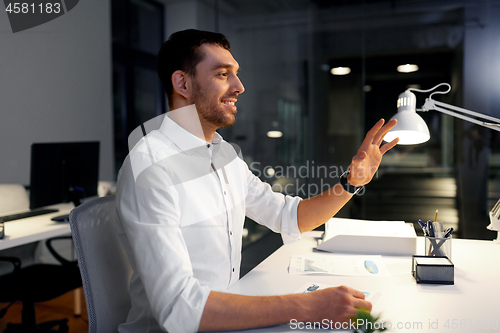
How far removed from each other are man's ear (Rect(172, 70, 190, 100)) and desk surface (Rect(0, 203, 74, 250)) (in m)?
1.23

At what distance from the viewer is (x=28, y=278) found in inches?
87.5

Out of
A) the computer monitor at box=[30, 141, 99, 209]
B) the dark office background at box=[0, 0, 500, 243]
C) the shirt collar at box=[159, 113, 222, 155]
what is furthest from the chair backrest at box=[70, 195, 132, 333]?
the dark office background at box=[0, 0, 500, 243]

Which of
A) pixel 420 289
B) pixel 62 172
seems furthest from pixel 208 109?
pixel 62 172

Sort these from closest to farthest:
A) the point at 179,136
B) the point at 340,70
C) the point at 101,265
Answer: the point at 101,265
the point at 179,136
the point at 340,70

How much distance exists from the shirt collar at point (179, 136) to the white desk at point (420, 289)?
1.51ft

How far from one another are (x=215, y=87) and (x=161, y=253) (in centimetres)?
58

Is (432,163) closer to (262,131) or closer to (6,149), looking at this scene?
(262,131)

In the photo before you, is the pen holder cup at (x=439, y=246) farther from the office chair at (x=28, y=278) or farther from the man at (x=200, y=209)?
the office chair at (x=28, y=278)

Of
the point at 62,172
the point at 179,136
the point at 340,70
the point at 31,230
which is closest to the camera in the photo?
the point at 179,136

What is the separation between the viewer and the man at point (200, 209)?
94cm

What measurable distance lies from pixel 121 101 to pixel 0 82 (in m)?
1.30

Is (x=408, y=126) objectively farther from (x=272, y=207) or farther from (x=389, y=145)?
(x=272, y=207)

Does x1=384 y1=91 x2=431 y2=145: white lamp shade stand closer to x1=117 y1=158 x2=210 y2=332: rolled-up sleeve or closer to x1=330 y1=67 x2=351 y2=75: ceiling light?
x1=117 y1=158 x2=210 y2=332: rolled-up sleeve

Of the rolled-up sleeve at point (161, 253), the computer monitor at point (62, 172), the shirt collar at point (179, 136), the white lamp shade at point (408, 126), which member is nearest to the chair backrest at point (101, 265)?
the rolled-up sleeve at point (161, 253)
